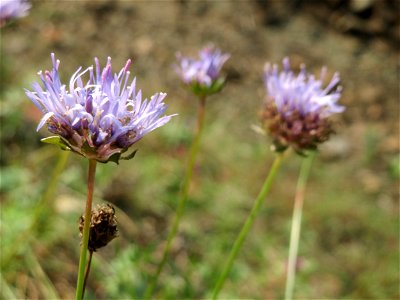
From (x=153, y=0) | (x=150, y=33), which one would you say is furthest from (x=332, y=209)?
(x=153, y=0)

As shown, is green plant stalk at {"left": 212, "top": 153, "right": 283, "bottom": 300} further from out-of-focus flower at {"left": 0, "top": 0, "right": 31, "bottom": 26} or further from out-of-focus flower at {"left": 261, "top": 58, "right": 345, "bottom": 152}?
out-of-focus flower at {"left": 0, "top": 0, "right": 31, "bottom": 26}

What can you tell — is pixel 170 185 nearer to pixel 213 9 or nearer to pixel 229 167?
pixel 229 167

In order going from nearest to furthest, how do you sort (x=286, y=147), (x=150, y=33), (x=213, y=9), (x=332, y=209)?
(x=286, y=147), (x=332, y=209), (x=150, y=33), (x=213, y=9)

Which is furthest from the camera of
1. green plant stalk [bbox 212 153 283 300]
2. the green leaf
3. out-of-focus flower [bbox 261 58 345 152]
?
out-of-focus flower [bbox 261 58 345 152]

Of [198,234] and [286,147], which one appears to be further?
[198,234]

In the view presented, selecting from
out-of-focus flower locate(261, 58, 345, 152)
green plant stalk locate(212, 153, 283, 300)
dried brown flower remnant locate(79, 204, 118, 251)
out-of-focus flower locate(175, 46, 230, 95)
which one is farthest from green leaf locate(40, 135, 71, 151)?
out-of-focus flower locate(175, 46, 230, 95)

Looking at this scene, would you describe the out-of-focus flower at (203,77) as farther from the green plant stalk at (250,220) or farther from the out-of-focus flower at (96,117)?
the out-of-focus flower at (96,117)

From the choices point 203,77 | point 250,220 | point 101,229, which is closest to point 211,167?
point 203,77
